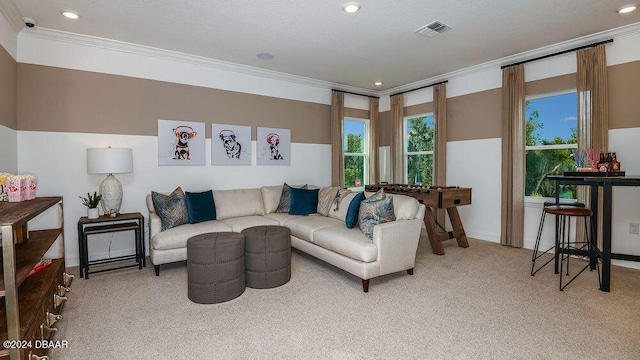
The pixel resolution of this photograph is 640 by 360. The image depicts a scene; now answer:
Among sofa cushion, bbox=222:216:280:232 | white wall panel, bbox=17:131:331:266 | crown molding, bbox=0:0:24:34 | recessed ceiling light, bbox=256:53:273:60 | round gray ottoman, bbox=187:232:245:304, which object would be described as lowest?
round gray ottoman, bbox=187:232:245:304

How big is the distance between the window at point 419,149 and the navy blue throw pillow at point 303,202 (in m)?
2.41

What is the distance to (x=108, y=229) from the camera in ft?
11.2

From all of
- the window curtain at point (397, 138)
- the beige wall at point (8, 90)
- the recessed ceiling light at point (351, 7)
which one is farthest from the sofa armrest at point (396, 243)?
the beige wall at point (8, 90)

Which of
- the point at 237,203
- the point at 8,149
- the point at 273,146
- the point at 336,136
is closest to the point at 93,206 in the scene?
the point at 8,149

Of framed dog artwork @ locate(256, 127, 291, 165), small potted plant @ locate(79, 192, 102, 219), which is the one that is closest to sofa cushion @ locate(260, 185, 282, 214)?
framed dog artwork @ locate(256, 127, 291, 165)

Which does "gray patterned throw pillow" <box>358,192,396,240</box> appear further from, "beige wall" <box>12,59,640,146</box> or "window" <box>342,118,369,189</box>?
"window" <box>342,118,369,189</box>

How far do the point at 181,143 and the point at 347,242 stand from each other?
276 cm

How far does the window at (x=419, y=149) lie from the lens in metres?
5.81

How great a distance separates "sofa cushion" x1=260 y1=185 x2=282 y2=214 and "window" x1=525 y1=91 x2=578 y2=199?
3.68m

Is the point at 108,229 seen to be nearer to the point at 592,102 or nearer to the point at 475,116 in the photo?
the point at 475,116

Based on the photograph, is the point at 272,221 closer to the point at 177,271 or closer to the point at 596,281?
the point at 177,271

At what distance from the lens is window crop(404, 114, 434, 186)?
5.81 meters

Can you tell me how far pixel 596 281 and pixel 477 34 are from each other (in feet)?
9.65

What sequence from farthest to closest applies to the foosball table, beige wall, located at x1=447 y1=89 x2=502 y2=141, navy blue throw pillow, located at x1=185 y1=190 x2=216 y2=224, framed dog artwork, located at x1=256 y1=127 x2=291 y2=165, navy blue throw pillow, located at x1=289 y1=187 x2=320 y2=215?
framed dog artwork, located at x1=256 y1=127 x2=291 y2=165 < beige wall, located at x1=447 y1=89 x2=502 y2=141 < navy blue throw pillow, located at x1=289 y1=187 x2=320 y2=215 < the foosball table < navy blue throw pillow, located at x1=185 y1=190 x2=216 y2=224
